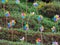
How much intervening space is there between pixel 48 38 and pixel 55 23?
1.57 meters

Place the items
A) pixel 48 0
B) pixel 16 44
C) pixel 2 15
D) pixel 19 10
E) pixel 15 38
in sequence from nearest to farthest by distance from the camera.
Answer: pixel 16 44
pixel 15 38
pixel 2 15
pixel 19 10
pixel 48 0

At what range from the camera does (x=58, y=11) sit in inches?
342

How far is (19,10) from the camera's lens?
8.34m

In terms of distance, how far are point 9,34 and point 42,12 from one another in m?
2.71

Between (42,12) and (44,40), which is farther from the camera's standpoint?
(42,12)

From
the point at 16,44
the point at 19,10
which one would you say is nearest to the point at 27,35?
the point at 16,44

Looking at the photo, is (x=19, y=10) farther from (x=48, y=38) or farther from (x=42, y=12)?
(x=48, y=38)

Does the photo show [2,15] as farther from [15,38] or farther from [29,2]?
[29,2]

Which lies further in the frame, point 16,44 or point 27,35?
point 27,35

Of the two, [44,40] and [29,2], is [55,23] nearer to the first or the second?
[44,40]

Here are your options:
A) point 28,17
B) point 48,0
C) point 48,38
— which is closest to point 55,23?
point 28,17

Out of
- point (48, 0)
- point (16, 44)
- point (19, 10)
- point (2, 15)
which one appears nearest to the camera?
point (16, 44)

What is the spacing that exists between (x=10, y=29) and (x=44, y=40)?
89 cm

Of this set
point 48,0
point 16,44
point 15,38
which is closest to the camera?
point 16,44
